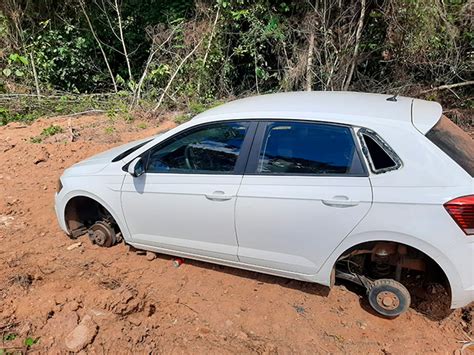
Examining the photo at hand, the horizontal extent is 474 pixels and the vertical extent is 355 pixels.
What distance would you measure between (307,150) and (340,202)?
1.64 feet

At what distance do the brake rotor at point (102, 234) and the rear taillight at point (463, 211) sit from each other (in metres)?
3.35

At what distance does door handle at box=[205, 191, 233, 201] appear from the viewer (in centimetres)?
331

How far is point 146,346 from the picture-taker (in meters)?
3.08

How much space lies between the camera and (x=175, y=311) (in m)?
3.47

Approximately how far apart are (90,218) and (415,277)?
11.8 ft

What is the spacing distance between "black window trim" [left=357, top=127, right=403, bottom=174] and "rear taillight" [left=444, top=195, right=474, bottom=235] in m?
0.44

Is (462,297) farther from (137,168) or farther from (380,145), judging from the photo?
(137,168)

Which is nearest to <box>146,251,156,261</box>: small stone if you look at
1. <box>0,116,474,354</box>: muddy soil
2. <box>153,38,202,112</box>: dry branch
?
<box>0,116,474,354</box>: muddy soil

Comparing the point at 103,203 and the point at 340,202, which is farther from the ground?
the point at 340,202

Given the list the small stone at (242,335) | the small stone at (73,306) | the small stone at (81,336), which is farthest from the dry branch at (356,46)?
the small stone at (81,336)

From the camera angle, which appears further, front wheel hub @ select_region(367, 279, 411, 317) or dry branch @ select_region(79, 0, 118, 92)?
dry branch @ select_region(79, 0, 118, 92)

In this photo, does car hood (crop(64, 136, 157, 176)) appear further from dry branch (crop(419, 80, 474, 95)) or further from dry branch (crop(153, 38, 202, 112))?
dry branch (crop(419, 80, 474, 95))

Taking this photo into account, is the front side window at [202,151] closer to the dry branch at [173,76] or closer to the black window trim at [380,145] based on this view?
the black window trim at [380,145]

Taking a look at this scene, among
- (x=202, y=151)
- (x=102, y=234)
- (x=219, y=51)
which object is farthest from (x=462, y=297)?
(x=219, y=51)
